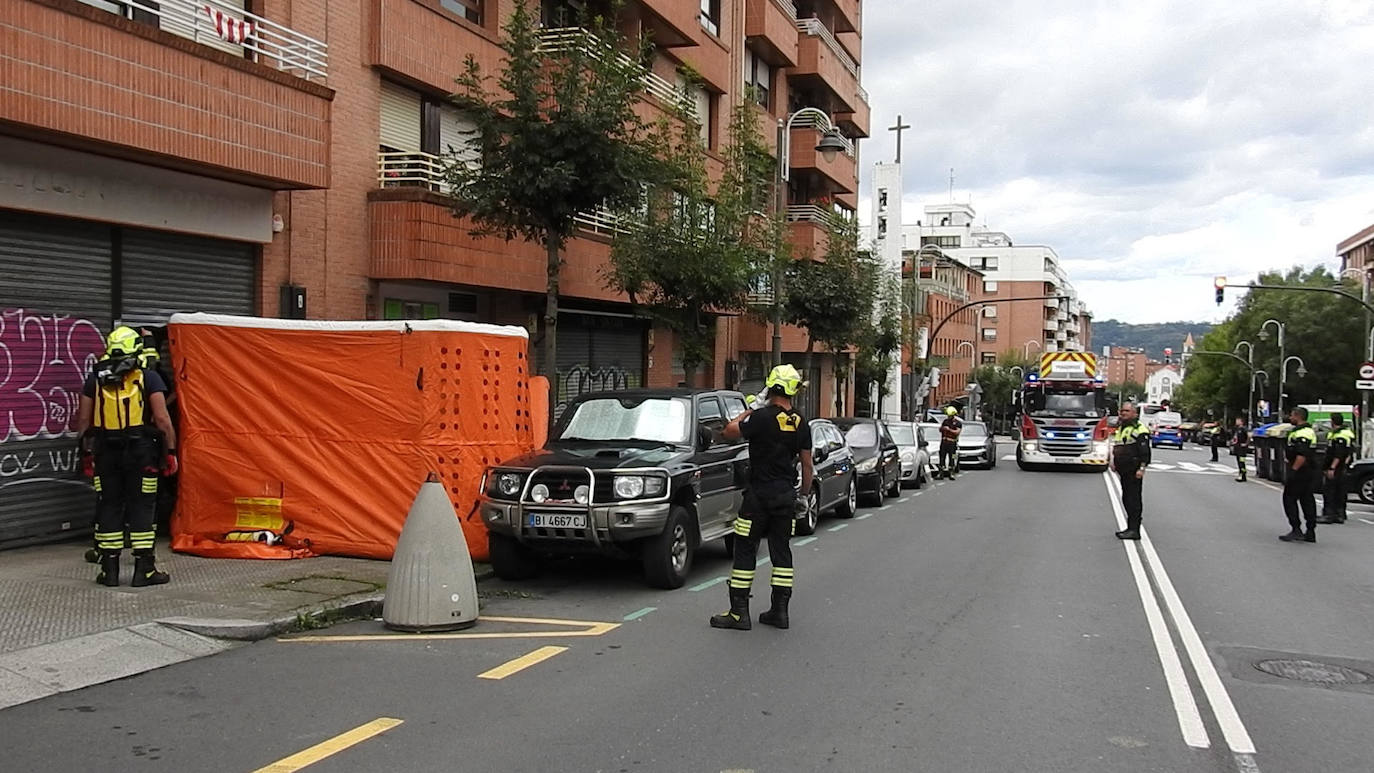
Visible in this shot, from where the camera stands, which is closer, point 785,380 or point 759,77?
point 785,380

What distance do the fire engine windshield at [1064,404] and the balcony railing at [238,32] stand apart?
22667mm

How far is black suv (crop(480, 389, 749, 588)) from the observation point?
30.0ft

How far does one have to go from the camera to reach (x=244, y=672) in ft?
21.5

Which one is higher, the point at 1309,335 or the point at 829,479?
the point at 1309,335

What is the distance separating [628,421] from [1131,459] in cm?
687

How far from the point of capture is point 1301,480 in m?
14.3

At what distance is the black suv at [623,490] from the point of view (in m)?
9.14

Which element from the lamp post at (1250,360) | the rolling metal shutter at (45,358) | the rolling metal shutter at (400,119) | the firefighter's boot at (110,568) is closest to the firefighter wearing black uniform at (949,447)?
the rolling metal shutter at (400,119)

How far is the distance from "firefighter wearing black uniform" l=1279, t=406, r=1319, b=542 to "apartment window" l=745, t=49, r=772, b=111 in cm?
1865

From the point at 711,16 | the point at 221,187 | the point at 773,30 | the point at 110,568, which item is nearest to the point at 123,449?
the point at 110,568

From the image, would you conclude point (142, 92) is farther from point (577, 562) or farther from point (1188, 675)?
point (1188, 675)

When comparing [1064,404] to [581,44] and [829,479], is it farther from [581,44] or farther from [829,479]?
[581,44]

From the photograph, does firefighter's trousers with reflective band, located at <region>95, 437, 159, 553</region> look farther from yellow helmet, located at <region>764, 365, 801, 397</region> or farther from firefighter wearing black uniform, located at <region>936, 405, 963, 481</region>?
firefighter wearing black uniform, located at <region>936, 405, 963, 481</region>

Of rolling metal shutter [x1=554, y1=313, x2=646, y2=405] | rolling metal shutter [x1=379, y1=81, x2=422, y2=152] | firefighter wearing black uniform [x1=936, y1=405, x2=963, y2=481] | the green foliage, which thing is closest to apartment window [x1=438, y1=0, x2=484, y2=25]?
rolling metal shutter [x1=379, y1=81, x2=422, y2=152]
